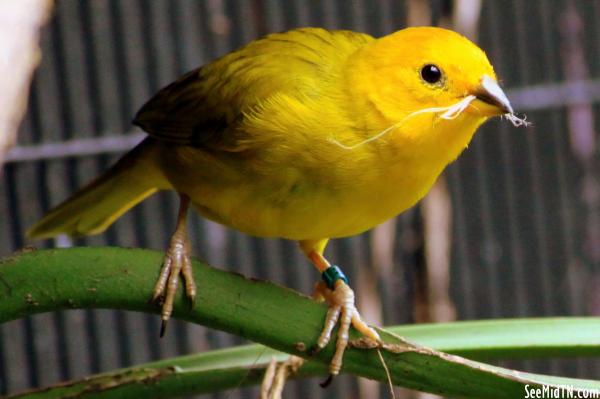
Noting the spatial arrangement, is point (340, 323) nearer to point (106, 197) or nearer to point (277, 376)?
point (277, 376)

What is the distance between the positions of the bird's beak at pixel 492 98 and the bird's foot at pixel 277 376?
0.59m

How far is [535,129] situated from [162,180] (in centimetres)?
312

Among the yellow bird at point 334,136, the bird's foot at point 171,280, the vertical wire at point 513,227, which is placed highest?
the yellow bird at point 334,136

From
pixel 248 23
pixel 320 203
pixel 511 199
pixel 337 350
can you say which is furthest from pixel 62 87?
pixel 337 350

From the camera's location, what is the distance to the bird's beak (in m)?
1.79

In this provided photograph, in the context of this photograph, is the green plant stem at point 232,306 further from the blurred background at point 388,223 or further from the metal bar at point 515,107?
the metal bar at point 515,107

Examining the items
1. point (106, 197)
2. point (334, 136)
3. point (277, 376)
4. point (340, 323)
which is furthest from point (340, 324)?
point (106, 197)

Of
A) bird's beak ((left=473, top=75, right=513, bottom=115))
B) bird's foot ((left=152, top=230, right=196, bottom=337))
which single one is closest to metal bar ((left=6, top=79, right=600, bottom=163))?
bird's foot ((left=152, top=230, right=196, bottom=337))

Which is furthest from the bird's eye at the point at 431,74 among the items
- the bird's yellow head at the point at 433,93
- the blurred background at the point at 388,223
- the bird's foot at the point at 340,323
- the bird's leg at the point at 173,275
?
the blurred background at the point at 388,223

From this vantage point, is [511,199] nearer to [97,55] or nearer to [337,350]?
[97,55]

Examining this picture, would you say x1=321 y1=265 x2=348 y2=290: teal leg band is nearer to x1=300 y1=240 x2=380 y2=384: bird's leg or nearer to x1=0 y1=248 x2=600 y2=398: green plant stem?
x1=300 y1=240 x2=380 y2=384: bird's leg

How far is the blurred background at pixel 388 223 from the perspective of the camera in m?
4.25

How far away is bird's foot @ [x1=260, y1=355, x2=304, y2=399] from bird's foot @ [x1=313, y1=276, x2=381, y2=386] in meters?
0.07

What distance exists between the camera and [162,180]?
243 centimetres
